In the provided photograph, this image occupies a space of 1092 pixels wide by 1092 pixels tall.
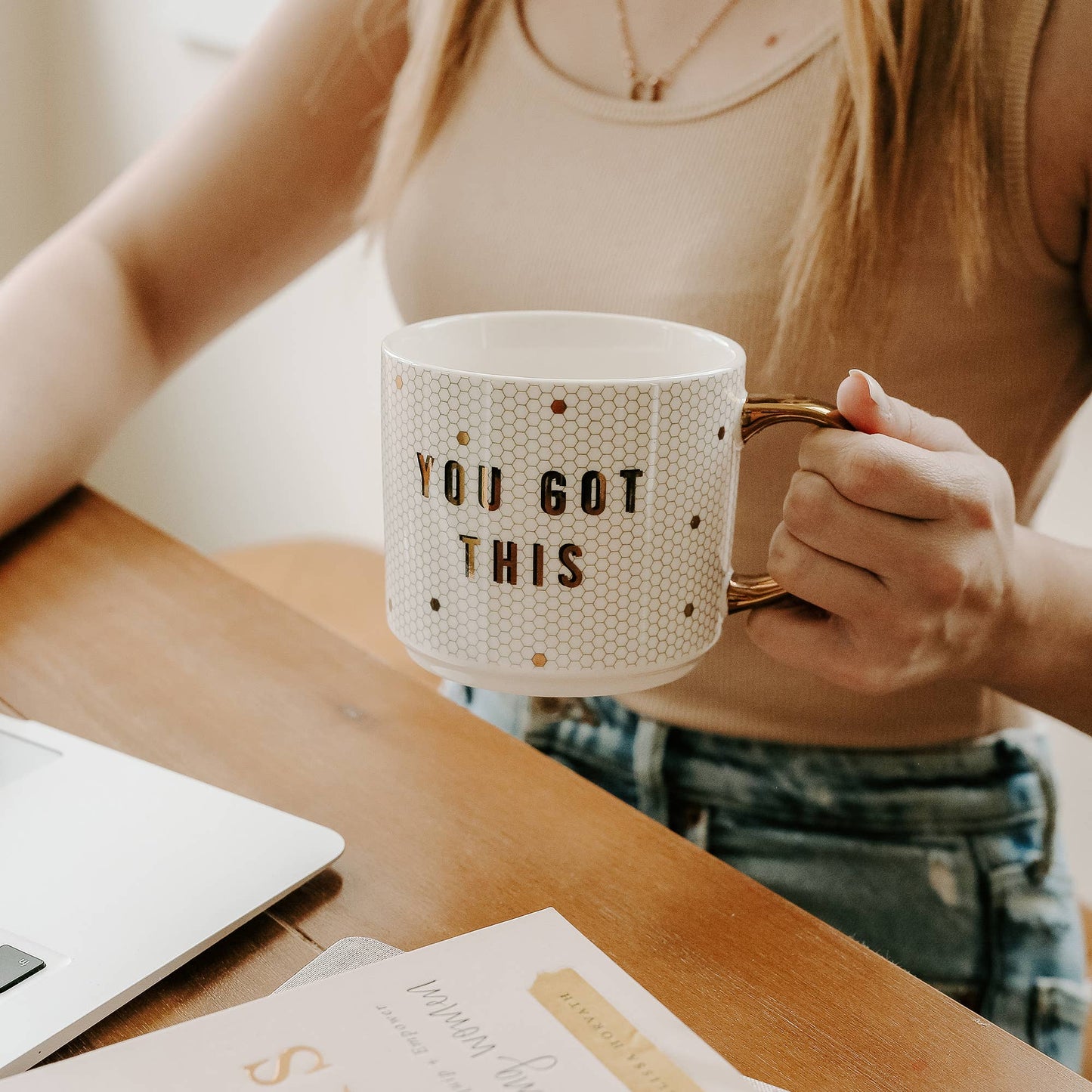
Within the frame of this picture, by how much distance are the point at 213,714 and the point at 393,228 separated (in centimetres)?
37

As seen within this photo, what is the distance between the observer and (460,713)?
1.69 ft

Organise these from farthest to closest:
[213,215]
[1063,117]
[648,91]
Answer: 1. [213,215]
2. [648,91]
3. [1063,117]

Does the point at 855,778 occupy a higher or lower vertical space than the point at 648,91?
lower

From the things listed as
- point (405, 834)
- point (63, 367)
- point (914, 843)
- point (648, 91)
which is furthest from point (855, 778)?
point (63, 367)

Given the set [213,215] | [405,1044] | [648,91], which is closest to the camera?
[405,1044]

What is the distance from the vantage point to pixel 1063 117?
55cm

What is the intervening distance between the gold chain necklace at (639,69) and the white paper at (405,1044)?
52cm

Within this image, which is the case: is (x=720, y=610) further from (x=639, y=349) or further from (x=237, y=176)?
(x=237, y=176)

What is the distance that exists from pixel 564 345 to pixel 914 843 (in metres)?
0.35

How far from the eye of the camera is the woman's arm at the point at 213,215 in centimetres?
73

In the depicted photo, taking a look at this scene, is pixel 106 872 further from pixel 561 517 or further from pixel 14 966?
pixel 561 517

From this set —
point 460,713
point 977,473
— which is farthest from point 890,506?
point 460,713

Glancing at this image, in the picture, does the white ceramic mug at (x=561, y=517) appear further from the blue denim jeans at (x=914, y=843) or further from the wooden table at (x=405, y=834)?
the blue denim jeans at (x=914, y=843)

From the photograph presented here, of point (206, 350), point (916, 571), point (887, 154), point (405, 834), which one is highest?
point (887, 154)
